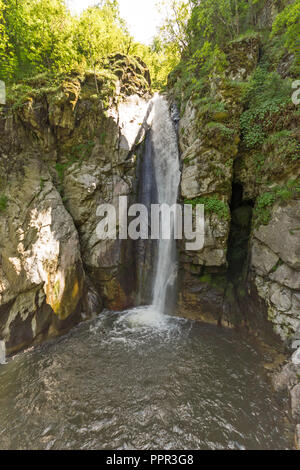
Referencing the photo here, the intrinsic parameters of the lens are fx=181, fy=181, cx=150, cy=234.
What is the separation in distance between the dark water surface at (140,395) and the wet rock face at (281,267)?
4.97 ft

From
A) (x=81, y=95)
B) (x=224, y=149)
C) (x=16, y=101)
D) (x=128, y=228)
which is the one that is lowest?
(x=128, y=228)

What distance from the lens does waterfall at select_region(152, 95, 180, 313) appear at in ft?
28.8

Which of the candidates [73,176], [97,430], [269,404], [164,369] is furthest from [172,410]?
[73,176]

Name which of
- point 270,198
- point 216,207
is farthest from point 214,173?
point 270,198

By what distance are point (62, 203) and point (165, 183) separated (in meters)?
5.12

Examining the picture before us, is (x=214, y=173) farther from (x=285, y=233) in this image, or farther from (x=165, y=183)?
(x=285, y=233)

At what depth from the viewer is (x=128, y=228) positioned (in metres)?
8.94

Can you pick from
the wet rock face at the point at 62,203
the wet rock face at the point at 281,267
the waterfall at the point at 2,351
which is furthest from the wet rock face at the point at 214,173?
the waterfall at the point at 2,351

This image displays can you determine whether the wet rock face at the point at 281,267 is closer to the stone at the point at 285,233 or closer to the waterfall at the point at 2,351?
the stone at the point at 285,233

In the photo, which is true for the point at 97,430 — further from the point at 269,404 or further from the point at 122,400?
the point at 269,404

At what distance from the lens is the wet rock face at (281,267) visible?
532 centimetres

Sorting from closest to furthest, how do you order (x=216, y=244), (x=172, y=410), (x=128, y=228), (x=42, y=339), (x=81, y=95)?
(x=172, y=410) < (x=42, y=339) < (x=216, y=244) < (x=81, y=95) < (x=128, y=228)

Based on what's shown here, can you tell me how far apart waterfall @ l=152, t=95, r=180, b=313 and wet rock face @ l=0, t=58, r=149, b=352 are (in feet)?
4.12

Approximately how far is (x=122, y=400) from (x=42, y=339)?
149 inches
